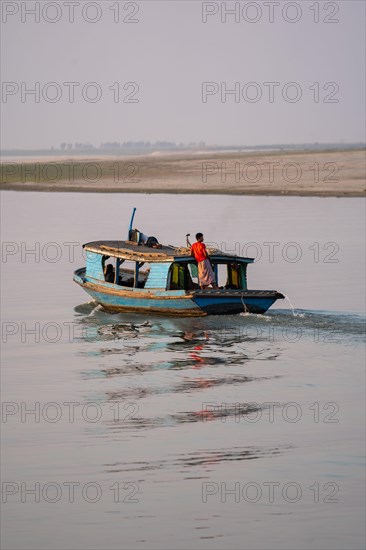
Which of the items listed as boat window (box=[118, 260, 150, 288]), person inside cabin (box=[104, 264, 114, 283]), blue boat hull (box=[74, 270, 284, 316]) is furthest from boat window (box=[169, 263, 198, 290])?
person inside cabin (box=[104, 264, 114, 283])

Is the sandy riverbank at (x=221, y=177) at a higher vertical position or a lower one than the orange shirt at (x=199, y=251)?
higher

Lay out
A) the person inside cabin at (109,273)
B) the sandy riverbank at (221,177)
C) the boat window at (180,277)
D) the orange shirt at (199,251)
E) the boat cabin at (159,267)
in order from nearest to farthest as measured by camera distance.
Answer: the orange shirt at (199,251) → the boat cabin at (159,267) → the boat window at (180,277) → the person inside cabin at (109,273) → the sandy riverbank at (221,177)

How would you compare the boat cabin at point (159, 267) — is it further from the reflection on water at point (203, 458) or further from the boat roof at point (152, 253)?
the reflection on water at point (203, 458)

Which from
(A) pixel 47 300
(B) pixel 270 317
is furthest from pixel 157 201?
(B) pixel 270 317

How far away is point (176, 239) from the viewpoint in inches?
1806

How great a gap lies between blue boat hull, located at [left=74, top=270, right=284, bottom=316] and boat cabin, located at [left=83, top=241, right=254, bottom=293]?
18cm

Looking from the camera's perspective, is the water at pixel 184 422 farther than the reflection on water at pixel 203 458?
No

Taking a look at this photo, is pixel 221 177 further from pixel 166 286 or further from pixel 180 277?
pixel 166 286

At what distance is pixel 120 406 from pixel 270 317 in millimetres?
8911

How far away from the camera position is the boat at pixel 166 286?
93.8 feet

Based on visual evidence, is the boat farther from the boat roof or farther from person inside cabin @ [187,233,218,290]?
person inside cabin @ [187,233,218,290]

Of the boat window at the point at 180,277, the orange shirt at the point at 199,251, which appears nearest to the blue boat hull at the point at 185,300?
the boat window at the point at 180,277

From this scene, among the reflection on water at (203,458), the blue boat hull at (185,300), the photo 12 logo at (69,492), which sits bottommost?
the photo 12 logo at (69,492)

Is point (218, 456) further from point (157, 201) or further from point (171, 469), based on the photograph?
point (157, 201)
